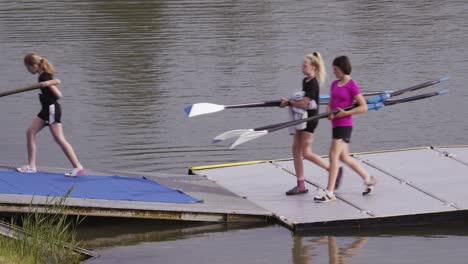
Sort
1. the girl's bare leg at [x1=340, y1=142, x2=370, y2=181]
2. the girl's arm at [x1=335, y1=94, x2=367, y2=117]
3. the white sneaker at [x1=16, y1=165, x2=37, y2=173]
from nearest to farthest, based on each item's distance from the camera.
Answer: the girl's arm at [x1=335, y1=94, x2=367, y2=117], the girl's bare leg at [x1=340, y1=142, x2=370, y2=181], the white sneaker at [x1=16, y1=165, x2=37, y2=173]

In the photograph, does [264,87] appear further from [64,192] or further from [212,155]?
[64,192]

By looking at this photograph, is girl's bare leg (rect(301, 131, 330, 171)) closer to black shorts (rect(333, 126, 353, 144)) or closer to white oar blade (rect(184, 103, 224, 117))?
black shorts (rect(333, 126, 353, 144))

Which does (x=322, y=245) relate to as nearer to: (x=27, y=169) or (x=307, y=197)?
(x=307, y=197)

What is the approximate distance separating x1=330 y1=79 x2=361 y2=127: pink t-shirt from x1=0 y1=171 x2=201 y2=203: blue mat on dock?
174 cm

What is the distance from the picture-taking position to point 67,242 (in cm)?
1120

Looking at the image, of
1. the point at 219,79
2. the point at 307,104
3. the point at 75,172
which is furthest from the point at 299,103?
the point at 219,79

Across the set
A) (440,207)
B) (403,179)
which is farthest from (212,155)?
(440,207)

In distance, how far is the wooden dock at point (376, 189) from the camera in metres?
12.0

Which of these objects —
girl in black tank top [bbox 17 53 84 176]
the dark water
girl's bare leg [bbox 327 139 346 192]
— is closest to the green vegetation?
the dark water

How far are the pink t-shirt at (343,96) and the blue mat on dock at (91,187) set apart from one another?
1.74 metres

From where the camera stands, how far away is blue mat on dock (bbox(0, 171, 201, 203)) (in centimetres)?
1210

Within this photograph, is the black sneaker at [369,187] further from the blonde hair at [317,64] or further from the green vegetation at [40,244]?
the green vegetation at [40,244]

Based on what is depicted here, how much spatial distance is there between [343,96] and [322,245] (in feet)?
5.35

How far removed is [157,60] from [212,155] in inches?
332
